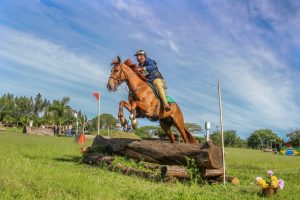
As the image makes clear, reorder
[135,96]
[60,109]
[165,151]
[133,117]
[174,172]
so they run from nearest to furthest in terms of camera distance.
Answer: [174,172], [133,117], [165,151], [135,96], [60,109]

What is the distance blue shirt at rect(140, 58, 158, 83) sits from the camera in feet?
40.8

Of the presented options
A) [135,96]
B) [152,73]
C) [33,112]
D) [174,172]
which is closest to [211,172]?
[174,172]

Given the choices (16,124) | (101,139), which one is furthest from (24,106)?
(101,139)

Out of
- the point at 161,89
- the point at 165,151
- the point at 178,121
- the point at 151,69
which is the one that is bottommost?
the point at 165,151

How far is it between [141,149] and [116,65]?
115 inches

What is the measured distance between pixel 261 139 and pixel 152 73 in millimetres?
116910

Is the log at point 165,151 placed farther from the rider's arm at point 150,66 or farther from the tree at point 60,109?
the tree at point 60,109

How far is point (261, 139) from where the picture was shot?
12244cm

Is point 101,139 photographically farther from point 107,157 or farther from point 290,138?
point 290,138

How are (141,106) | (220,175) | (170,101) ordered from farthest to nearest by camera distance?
(170,101) < (141,106) < (220,175)

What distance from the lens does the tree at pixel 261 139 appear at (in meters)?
123

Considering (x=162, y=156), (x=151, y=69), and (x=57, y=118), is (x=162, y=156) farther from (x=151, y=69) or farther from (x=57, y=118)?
(x=57, y=118)

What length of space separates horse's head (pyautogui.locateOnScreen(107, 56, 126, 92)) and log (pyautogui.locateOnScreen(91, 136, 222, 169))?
209 cm

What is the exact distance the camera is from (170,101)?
1277cm
